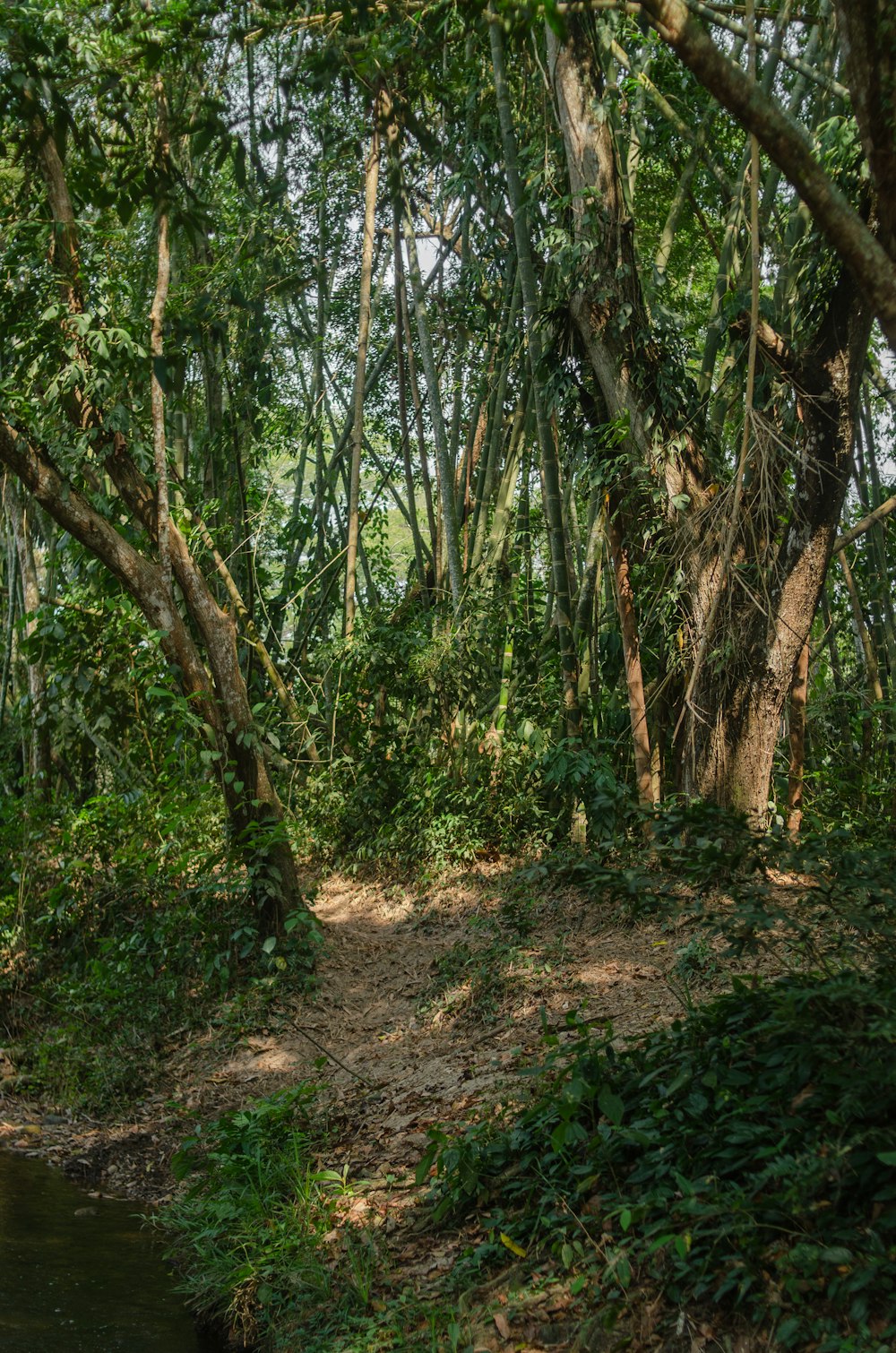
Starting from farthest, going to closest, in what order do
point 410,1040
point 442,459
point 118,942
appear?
point 442,459, point 118,942, point 410,1040

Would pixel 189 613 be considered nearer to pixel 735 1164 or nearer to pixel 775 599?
pixel 775 599

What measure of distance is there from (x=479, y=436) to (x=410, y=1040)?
4.83 m

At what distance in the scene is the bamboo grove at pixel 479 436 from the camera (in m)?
4.70

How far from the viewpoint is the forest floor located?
3.92 metres

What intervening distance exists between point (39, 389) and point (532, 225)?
9.62 feet

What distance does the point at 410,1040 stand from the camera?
5.25 m

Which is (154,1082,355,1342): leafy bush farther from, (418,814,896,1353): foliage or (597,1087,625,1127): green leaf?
(597,1087,625,1127): green leaf

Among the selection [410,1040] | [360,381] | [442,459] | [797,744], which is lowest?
[410,1040]

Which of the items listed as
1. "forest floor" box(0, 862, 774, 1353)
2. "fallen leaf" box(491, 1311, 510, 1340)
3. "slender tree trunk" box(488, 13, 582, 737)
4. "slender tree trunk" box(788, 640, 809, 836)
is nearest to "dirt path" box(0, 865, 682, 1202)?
"forest floor" box(0, 862, 774, 1353)

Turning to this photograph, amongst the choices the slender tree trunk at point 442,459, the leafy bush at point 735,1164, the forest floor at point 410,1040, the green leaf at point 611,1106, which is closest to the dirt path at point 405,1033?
the forest floor at point 410,1040

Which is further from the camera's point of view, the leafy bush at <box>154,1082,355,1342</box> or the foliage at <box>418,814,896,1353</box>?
the leafy bush at <box>154,1082,355,1342</box>

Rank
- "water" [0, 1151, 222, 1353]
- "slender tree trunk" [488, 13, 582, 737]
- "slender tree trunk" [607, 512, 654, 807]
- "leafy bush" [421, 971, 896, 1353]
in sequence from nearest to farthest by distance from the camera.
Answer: "leafy bush" [421, 971, 896, 1353]
"water" [0, 1151, 222, 1353]
"slender tree trunk" [607, 512, 654, 807]
"slender tree trunk" [488, 13, 582, 737]

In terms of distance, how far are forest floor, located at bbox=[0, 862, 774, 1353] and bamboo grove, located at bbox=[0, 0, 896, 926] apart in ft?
2.01

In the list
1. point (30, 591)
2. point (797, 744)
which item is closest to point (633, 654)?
point (797, 744)
